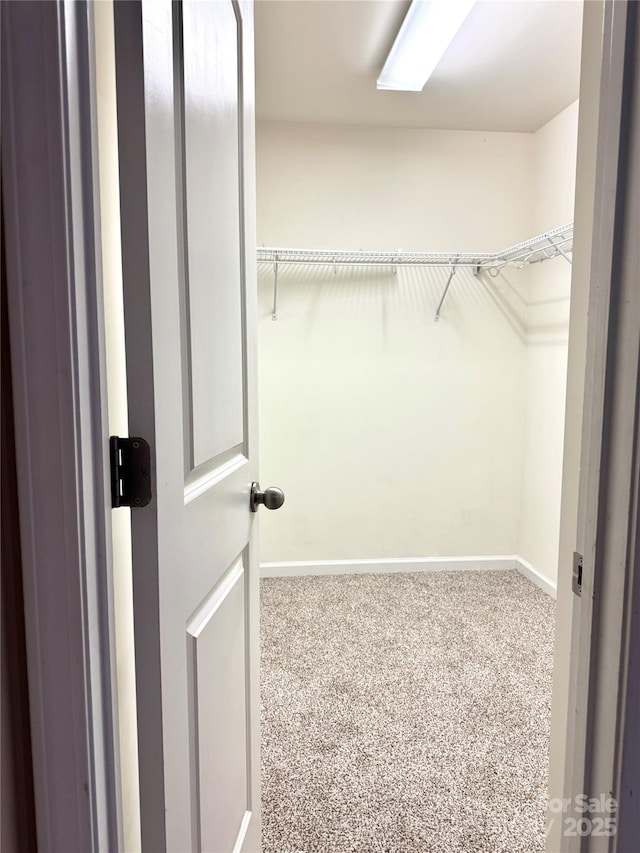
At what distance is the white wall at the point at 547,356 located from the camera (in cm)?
261

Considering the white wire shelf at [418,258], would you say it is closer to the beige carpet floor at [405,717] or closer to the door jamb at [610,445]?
the beige carpet floor at [405,717]

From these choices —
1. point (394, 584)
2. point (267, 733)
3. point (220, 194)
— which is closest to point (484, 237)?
point (394, 584)

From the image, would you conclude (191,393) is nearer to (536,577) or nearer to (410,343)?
(410,343)

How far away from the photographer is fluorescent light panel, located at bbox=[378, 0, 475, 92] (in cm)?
173

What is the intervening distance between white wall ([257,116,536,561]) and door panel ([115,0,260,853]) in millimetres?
1793

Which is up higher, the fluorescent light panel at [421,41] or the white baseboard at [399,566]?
the fluorescent light panel at [421,41]

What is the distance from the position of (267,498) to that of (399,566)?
2.19 metres

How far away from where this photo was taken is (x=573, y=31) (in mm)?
1917

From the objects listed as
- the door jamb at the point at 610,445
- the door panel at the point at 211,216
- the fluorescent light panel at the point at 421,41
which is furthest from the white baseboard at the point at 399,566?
the fluorescent light panel at the point at 421,41

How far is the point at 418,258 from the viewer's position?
2.81 meters

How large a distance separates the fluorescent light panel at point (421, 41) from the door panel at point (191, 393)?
1.07 meters

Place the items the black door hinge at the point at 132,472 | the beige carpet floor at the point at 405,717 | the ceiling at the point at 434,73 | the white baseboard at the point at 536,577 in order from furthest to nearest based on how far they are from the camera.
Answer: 1. the white baseboard at the point at 536,577
2. the ceiling at the point at 434,73
3. the beige carpet floor at the point at 405,717
4. the black door hinge at the point at 132,472

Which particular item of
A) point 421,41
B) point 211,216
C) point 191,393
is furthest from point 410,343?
point 191,393

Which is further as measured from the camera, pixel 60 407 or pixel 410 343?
pixel 410 343
